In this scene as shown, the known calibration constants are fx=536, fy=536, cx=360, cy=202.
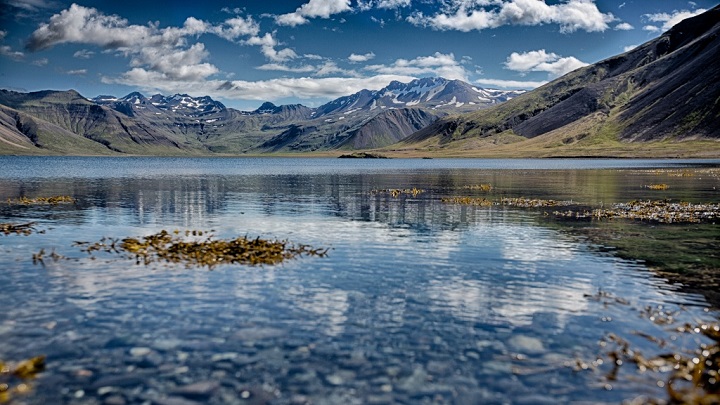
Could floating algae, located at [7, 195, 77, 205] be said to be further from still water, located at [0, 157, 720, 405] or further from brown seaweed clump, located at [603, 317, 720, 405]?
brown seaweed clump, located at [603, 317, 720, 405]

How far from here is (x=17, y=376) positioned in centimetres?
1340

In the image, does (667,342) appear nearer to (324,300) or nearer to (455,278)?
(455,278)

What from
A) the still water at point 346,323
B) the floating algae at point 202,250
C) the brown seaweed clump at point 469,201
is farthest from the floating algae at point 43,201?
the brown seaweed clump at point 469,201

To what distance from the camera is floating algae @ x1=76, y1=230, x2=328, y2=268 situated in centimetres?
2792

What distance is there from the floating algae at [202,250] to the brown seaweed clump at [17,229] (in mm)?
7793

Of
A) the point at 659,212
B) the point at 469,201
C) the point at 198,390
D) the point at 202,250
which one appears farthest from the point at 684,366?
the point at 469,201

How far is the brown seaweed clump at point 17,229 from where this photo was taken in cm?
3703

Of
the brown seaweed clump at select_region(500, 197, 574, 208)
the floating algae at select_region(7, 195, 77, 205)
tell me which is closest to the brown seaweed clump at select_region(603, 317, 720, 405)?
the brown seaweed clump at select_region(500, 197, 574, 208)

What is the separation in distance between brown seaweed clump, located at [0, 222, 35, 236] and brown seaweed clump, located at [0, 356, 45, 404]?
26.5 meters

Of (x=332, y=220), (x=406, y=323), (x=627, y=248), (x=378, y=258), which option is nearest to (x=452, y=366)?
(x=406, y=323)

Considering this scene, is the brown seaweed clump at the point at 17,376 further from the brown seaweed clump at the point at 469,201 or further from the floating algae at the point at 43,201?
the floating algae at the point at 43,201

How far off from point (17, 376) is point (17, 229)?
29329 mm

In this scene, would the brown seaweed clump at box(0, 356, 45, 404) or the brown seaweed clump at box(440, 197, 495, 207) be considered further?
the brown seaweed clump at box(440, 197, 495, 207)

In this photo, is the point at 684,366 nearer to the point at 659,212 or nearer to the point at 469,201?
the point at 659,212
